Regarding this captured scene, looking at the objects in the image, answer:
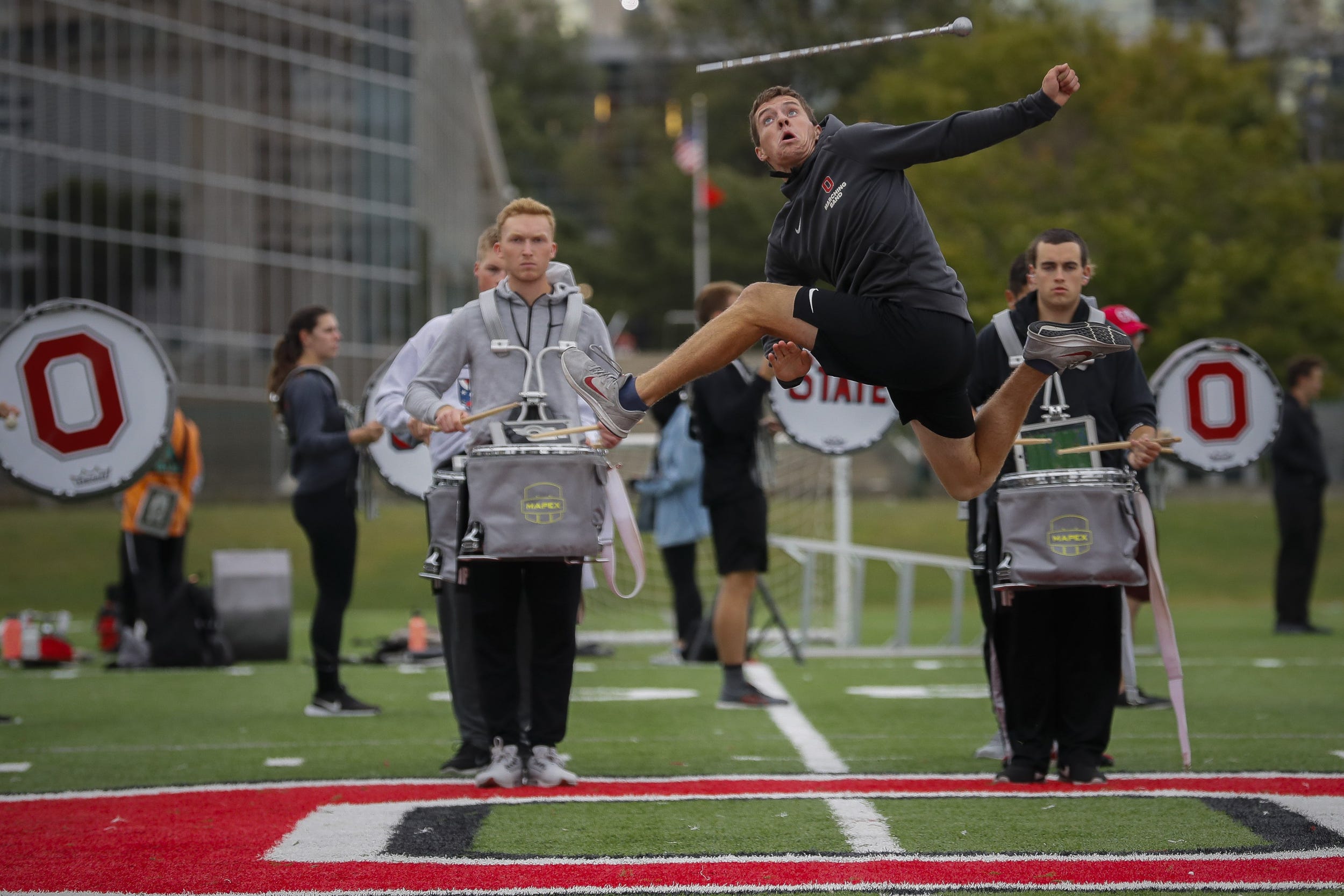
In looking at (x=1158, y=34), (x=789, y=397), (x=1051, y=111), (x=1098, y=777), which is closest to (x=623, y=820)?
(x=1098, y=777)

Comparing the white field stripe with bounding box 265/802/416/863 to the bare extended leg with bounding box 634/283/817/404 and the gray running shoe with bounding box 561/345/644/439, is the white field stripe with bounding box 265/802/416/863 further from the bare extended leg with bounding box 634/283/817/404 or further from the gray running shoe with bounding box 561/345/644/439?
the bare extended leg with bounding box 634/283/817/404

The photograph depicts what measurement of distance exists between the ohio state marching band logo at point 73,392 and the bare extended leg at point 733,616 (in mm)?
3473

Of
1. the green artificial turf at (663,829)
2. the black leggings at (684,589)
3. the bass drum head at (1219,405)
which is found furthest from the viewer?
the black leggings at (684,589)

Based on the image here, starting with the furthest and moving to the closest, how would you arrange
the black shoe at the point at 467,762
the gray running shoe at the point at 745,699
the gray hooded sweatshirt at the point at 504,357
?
the gray running shoe at the point at 745,699, the black shoe at the point at 467,762, the gray hooded sweatshirt at the point at 504,357

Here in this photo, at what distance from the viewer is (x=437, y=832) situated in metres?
5.52

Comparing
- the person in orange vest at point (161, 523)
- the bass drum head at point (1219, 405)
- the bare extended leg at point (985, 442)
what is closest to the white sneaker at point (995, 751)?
the bare extended leg at point (985, 442)

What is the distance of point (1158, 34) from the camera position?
40531 millimetres

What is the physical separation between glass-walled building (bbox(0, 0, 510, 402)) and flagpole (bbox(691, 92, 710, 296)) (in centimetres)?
862

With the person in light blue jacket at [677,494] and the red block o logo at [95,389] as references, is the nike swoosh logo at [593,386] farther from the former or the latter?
the person in light blue jacket at [677,494]

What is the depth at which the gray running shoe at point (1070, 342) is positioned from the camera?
5820 mm

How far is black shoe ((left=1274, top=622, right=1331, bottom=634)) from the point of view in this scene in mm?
15656

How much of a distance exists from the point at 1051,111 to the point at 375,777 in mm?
3777

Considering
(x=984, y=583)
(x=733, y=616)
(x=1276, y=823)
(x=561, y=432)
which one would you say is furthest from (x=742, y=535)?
(x=1276, y=823)

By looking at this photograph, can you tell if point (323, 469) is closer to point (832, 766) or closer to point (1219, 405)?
point (832, 766)
